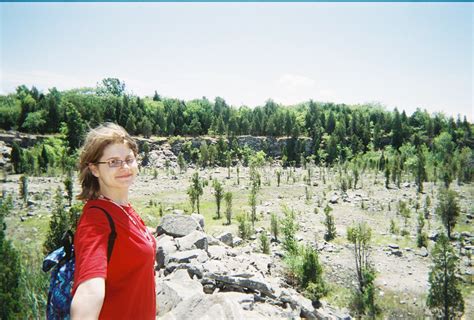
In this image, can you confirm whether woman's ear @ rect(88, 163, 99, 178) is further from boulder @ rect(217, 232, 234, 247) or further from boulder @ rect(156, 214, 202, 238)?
boulder @ rect(217, 232, 234, 247)

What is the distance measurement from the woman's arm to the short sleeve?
39 mm

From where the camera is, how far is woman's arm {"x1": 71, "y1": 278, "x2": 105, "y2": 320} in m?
1.80

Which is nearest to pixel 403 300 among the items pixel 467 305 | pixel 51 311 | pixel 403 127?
pixel 467 305

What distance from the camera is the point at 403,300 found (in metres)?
17.5

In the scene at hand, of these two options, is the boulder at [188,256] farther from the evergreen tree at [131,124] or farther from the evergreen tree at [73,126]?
the evergreen tree at [131,124]

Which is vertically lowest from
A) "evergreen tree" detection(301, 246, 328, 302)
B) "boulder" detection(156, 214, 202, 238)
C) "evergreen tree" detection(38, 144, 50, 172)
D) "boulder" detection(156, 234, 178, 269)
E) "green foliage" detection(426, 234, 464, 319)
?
"green foliage" detection(426, 234, 464, 319)

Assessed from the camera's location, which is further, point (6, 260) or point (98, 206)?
point (6, 260)

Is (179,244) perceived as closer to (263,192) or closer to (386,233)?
(386,233)

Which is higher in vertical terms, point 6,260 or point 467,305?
point 6,260

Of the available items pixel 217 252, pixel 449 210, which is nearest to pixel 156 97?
pixel 449 210

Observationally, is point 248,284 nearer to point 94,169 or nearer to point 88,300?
point 94,169

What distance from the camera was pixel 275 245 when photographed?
22.9 metres

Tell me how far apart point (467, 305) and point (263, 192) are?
2771 cm

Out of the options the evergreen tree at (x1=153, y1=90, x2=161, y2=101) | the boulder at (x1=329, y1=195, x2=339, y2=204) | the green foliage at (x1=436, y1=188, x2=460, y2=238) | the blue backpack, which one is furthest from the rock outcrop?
the evergreen tree at (x1=153, y1=90, x2=161, y2=101)
